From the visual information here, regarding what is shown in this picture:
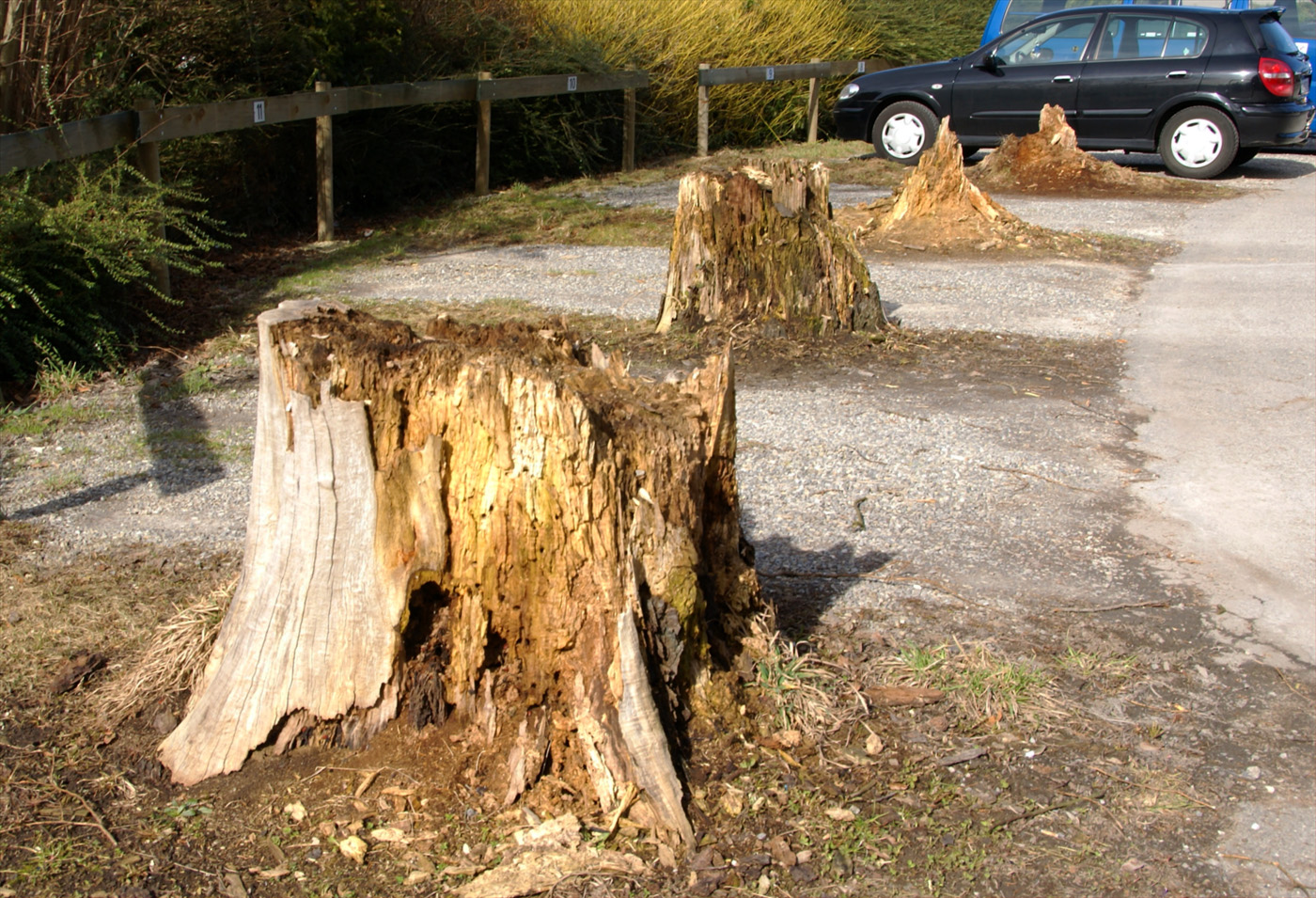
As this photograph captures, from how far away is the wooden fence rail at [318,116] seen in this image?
7.30 metres

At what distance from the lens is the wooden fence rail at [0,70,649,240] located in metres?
7.30

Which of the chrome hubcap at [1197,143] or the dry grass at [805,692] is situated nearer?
the dry grass at [805,692]

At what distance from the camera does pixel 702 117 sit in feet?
56.2

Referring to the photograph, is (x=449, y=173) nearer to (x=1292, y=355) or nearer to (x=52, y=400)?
(x=52, y=400)

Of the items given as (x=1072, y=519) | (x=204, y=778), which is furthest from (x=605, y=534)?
(x=1072, y=519)

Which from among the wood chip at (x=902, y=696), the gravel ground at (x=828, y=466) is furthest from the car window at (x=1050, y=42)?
the wood chip at (x=902, y=696)

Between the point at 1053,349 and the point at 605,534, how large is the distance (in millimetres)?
5224

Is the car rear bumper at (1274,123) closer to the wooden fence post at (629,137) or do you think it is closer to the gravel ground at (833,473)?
the wooden fence post at (629,137)

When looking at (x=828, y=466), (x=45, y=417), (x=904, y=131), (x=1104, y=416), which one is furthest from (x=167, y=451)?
(x=904, y=131)

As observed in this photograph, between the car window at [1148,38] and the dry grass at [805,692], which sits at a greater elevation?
the car window at [1148,38]

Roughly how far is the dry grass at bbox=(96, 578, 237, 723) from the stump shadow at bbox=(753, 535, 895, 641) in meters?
1.65

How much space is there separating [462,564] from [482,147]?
35.7ft

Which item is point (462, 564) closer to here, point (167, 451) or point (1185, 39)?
point (167, 451)

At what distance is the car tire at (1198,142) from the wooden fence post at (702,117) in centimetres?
590
